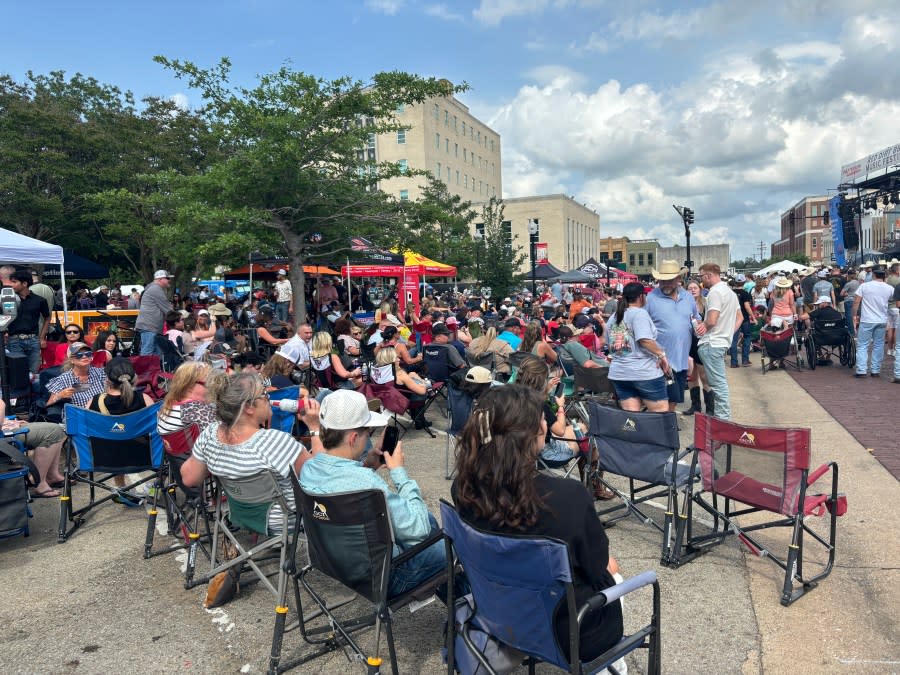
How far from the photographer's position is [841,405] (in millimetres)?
8570

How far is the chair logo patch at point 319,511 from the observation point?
271 centimetres

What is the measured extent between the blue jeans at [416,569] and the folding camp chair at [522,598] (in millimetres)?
392

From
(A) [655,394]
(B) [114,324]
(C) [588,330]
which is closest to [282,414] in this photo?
(A) [655,394]

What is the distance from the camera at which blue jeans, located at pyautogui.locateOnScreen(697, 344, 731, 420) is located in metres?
7.09

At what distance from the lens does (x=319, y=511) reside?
108 inches

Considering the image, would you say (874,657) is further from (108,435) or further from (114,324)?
(114,324)

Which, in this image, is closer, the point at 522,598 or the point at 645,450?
the point at 522,598

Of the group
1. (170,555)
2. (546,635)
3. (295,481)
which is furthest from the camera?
(170,555)

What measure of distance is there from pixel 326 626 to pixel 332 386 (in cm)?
472

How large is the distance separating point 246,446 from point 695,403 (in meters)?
6.53

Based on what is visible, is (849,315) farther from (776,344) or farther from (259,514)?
(259,514)

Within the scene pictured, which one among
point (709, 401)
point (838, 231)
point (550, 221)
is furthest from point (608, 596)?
point (550, 221)

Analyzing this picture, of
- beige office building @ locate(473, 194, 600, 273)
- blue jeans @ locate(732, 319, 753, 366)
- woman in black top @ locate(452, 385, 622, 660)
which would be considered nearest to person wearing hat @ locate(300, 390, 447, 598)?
woman in black top @ locate(452, 385, 622, 660)

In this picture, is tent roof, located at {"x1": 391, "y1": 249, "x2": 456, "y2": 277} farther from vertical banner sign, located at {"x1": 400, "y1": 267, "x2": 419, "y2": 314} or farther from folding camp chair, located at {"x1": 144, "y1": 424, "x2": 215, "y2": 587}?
folding camp chair, located at {"x1": 144, "y1": 424, "x2": 215, "y2": 587}
